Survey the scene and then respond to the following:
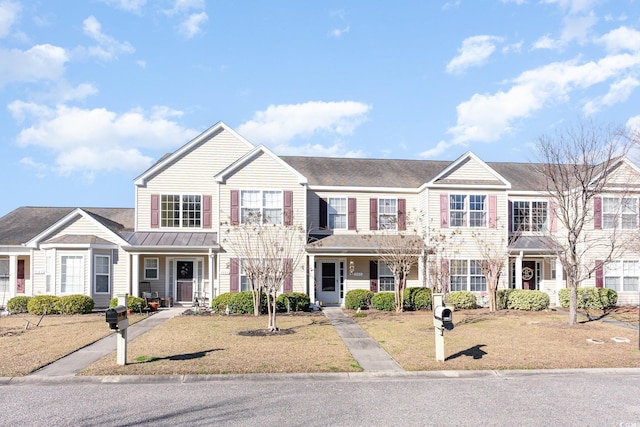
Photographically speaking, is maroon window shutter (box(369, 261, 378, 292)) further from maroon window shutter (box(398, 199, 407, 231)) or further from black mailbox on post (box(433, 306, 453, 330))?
black mailbox on post (box(433, 306, 453, 330))

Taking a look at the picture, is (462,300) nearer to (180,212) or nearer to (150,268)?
(180,212)

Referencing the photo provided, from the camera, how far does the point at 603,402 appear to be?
8.84m

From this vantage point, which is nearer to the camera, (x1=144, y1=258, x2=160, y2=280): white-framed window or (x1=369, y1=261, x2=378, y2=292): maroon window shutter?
(x1=144, y1=258, x2=160, y2=280): white-framed window

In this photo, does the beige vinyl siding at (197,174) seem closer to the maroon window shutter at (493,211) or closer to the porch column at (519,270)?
the maroon window shutter at (493,211)

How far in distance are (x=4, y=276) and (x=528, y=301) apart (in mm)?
23079

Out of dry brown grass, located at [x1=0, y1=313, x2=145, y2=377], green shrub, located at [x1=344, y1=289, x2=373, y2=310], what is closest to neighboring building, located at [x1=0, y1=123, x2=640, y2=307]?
green shrub, located at [x1=344, y1=289, x2=373, y2=310]

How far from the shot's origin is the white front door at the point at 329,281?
26266 mm

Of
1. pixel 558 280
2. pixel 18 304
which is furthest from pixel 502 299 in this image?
pixel 18 304

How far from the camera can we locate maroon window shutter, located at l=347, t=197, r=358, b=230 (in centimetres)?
2622

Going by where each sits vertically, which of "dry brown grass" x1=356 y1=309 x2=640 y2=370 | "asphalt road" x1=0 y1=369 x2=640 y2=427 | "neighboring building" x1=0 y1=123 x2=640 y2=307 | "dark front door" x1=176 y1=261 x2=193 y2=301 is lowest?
"dry brown grass" x1=356 y1=309 x2=640 y2=370

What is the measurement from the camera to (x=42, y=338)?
15438mm

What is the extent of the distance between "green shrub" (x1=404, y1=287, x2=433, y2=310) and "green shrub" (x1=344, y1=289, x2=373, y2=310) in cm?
152

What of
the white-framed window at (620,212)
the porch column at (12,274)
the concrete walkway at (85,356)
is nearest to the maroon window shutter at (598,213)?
the white-framed window at (620,212)

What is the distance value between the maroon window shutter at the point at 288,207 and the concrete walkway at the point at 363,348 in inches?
215
